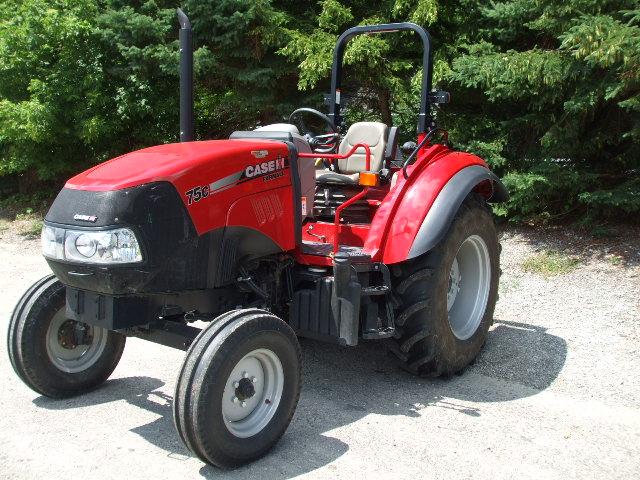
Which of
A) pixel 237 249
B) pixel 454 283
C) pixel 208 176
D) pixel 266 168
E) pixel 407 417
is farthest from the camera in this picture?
pixel 454 283

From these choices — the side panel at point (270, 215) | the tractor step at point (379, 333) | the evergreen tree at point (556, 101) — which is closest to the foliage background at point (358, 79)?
the evergreen tree at point (556, 101)

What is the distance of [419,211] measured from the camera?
4164mm

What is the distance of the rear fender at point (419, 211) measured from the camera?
4.08m

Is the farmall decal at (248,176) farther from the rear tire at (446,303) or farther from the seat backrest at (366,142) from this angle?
the seat backrest at (366,142)

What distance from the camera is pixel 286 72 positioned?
29.0 feet

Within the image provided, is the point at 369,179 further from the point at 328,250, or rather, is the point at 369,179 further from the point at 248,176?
the point at 248,176

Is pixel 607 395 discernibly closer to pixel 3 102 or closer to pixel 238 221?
pixel 238 221

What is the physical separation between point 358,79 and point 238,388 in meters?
5.85

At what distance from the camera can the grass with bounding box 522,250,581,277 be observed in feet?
22.4

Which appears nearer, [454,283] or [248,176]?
[248,176]

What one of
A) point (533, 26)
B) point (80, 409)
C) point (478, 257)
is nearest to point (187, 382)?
point (80, 409)

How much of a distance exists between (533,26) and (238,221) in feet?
Answer: 15.3

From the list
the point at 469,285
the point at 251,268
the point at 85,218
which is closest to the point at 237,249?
the point at 251,268

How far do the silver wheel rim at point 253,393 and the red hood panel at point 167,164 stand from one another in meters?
0.98
